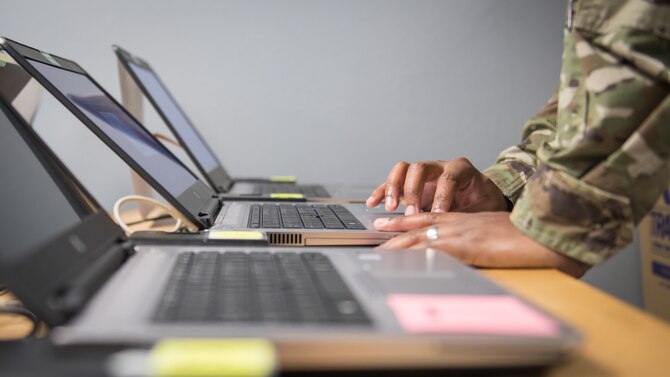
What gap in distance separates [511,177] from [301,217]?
0.43 meters

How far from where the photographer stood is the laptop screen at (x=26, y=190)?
2.13 feet

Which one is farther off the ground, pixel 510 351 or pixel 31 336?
pixel 31 336

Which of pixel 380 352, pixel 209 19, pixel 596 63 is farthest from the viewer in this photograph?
pixel 209 19

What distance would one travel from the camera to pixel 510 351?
1.30 ft

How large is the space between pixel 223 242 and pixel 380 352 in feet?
1.35

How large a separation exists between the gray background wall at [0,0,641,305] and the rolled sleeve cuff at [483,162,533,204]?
3.77ft

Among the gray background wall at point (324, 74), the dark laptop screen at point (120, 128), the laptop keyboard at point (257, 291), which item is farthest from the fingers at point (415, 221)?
the gray background wall at point (324, 74)

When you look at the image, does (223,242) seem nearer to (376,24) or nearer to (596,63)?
(596,63)

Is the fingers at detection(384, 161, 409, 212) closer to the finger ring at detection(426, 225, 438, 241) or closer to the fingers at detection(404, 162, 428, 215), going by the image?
the fingers at detection(404, 162, 428, 215)

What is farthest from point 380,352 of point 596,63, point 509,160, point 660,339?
point 509,160

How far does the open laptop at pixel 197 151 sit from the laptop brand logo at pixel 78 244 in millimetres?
813

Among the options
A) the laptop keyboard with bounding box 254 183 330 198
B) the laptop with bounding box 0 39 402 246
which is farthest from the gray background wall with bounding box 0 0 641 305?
the laptop with bounding box 0 39 402 246

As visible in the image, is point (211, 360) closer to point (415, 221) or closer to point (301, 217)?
point (415, 221)

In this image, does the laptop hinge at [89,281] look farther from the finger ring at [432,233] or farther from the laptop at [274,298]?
the finger ring at [432,233]
